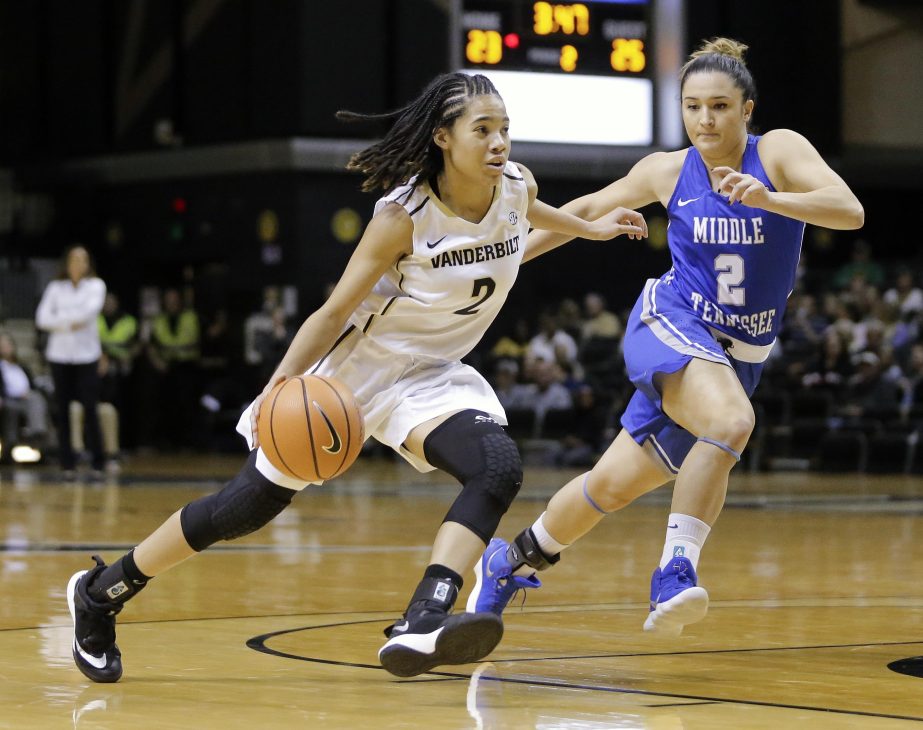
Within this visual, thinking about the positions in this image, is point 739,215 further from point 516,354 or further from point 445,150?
point 516,354

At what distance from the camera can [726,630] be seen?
5176mm

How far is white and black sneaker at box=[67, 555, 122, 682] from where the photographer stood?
4.14 m

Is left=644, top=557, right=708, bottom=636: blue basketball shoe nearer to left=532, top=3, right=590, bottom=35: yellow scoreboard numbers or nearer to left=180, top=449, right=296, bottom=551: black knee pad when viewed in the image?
left=180, top=449, right=296, bottom=551: black knee pad

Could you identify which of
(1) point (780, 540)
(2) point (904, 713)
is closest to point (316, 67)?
(1) point (780, 540)

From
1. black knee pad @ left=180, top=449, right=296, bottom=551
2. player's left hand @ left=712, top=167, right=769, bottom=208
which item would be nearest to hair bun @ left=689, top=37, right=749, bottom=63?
player's left hand @ left=712, top=167, right=769, bottom=208

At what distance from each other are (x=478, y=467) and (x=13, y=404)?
12.2m

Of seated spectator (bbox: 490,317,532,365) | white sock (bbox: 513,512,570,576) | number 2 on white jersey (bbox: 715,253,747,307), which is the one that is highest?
number 2 on white jersey (bbox: 715,253,747,307)

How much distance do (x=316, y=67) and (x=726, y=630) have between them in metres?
14.3

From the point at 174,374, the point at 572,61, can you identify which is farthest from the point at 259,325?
the point at 572,61

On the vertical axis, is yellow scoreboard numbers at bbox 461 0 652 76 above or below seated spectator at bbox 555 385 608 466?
above

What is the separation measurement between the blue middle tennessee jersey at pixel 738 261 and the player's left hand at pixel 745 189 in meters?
0.43

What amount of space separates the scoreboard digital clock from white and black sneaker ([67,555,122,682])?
13421mm

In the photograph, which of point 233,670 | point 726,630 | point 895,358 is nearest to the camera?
point 233,670

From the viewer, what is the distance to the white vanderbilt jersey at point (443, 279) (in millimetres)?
4309
